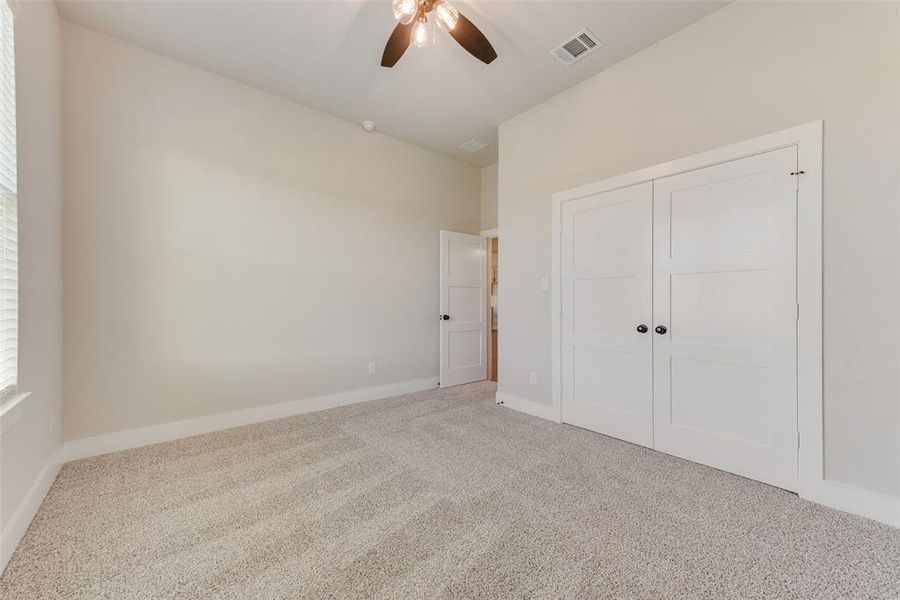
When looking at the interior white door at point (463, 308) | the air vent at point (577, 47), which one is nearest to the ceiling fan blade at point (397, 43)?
the air vent at point (577, 47)

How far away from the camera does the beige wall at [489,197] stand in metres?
4.91

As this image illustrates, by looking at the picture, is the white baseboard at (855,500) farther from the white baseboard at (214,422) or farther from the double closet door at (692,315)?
the white baseboard at (214,422)

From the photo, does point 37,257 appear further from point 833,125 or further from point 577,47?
point 833,125

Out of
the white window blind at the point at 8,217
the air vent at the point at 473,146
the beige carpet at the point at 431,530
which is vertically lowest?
the beige carpet at the point at 431,530

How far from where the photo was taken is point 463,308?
15.5 ft

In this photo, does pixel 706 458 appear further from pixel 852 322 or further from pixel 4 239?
A: pixel 4 239

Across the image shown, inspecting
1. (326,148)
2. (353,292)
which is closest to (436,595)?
(353,292)

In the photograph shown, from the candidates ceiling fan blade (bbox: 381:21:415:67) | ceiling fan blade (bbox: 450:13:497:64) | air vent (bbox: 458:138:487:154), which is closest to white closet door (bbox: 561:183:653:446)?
ceiling fan blade (bbox: 450:13:497:64)

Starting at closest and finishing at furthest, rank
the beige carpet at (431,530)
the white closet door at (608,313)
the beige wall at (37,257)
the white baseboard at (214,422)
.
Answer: the beige carpet at (431,530)
the beige wall at (37,257)
the white baseboard at (214,422)
the white closet door at (608,313)

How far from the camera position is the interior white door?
4531 mm

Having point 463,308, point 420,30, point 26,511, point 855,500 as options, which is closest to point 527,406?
point 463,308

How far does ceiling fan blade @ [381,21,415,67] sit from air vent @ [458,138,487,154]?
197cm

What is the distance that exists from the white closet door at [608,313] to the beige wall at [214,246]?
6.43 feet

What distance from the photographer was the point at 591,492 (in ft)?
6.80
